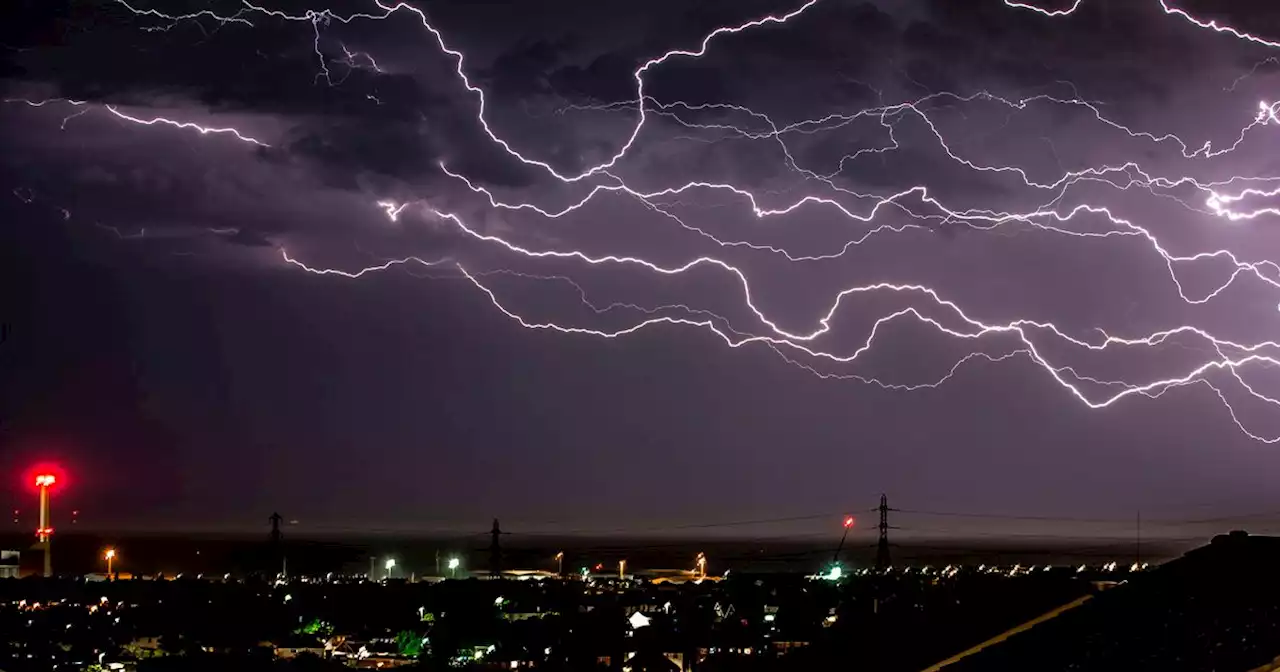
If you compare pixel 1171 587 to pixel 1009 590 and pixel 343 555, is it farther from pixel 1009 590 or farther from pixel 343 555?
pixel 343 555

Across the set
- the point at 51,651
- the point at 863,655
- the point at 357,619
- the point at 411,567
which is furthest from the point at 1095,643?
the point at 411,567

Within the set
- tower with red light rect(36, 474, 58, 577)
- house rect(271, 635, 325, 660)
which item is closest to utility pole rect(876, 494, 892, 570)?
house rect(271, 635, 325, 660)

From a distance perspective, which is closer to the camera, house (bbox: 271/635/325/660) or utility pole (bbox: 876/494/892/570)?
house (bbox: 271/635/325/660)

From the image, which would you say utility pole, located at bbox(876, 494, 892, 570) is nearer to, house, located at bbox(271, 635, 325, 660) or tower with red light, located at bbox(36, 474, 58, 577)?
house, located at bbox(271, 635, 325, 660)

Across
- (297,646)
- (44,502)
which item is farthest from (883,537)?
(44,502)

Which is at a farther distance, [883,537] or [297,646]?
[883,537]

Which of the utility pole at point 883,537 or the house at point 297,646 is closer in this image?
the house at point 297,646

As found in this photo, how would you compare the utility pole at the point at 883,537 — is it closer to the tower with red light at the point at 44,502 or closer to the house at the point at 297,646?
the house at the point at 297,646

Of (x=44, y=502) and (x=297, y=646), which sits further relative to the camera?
(x=44, y=502)

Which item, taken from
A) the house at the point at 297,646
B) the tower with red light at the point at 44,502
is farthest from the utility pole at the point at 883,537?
the tower with red light at the point at 44,502

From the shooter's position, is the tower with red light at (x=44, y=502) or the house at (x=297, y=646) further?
the tower with red light at (x=44, y=502)

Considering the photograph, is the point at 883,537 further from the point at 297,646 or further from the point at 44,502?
the point at 44,502
